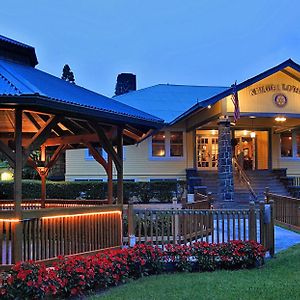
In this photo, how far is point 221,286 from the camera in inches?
306

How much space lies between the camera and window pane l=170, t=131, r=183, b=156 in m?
23.8

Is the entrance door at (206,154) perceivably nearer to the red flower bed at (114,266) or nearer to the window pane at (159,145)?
the window pane at (159,145)

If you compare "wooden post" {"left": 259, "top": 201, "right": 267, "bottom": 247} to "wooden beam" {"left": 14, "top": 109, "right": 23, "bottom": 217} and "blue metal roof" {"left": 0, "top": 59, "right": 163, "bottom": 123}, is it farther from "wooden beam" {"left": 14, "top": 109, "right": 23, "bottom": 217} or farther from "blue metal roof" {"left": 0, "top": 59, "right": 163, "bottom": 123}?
"wooden beam" {"left": 14, "top": 109, "right": 23, "bottom": 217}

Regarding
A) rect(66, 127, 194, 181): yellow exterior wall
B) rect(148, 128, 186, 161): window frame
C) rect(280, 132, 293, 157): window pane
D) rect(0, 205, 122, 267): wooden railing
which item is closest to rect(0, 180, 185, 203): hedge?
rect(66, 127, 194, 181): yellow exterior wall

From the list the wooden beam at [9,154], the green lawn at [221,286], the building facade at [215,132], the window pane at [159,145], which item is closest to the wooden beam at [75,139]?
the wooden beam at [9,154]

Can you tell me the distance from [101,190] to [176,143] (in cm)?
469

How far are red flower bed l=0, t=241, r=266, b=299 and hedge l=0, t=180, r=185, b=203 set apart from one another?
11995 millimetres

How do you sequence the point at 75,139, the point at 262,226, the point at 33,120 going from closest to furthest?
the point at 262,226
the point at 75,139
the point at 33,120

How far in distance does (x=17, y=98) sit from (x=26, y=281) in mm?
2907

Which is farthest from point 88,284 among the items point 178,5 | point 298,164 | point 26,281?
point 178,5

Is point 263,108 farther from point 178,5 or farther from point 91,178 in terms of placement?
point 178,5

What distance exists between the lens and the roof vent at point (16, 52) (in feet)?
34.7

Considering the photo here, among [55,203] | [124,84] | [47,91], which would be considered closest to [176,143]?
[124,84]

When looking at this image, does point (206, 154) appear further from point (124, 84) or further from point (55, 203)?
point (55, 203)
